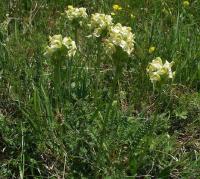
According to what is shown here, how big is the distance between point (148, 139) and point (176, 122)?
1.49 feet

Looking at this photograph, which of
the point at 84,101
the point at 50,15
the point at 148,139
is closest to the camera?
the point at 148,139

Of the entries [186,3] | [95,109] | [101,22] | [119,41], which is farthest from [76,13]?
[186,3]

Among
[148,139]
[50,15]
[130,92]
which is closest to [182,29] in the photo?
[130,92]

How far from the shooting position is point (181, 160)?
2.49 meters

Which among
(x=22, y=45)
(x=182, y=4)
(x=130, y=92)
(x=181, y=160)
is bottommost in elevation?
(x=181, y=160)

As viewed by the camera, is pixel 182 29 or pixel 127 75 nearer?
pixel 127 75

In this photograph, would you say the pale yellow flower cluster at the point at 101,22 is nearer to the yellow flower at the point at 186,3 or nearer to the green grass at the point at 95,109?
the green grass at the point at 95,109

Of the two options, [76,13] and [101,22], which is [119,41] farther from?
[76,13]

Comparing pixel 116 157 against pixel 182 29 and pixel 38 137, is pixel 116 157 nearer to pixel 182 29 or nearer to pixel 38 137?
pixel 38 137

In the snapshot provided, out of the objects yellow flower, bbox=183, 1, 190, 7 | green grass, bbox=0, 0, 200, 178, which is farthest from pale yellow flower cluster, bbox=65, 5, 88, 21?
yellow flower, bbox=183, 1, 190, 7

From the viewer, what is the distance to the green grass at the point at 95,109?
8.02 ft

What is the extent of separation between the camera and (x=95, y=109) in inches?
104

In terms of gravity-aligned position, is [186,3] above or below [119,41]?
above

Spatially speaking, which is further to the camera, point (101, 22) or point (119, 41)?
point (101, 22)
